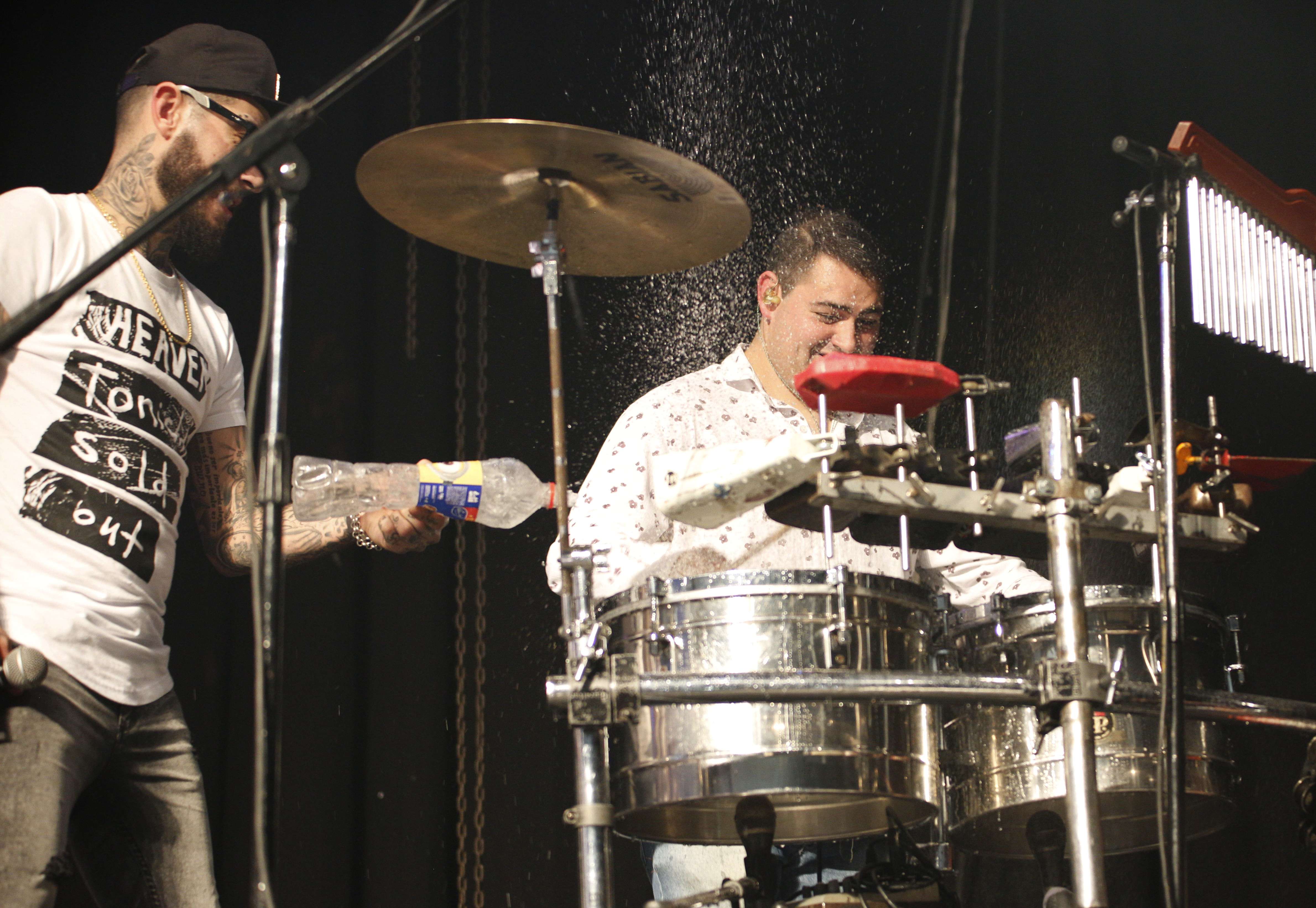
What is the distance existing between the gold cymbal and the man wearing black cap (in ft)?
0.98

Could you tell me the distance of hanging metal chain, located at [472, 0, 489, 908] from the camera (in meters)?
3.35

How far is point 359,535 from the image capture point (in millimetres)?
2619

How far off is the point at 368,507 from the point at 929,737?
1778 mm

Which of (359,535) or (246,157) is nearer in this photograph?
(246,157)

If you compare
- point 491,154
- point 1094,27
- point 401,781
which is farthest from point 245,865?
point 1094,27

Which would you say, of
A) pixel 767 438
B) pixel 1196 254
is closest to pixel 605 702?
pixel 767 438

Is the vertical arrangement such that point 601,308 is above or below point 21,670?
above

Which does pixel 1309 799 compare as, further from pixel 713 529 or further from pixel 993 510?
pixel 713 529

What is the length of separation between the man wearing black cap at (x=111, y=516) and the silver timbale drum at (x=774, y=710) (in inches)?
25.0

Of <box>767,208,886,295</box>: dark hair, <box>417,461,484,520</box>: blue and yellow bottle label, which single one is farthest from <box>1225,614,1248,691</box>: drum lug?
<box>417,461,484,520</box>: blue and yellow bottle label

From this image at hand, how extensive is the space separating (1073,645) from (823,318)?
1.51 meters

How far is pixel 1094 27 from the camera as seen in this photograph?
421 cm

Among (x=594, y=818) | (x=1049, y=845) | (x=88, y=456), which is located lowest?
(x=1049, y=845)

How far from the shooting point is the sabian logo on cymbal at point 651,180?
2.41 meters
